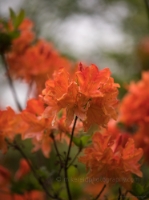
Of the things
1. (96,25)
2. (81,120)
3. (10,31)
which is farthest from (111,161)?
(96,25)

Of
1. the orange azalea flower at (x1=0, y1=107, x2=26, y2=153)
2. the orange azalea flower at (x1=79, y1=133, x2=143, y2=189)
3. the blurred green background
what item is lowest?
the orange azalea flower at (x1=79, y1=133, x2=143, y2=189)

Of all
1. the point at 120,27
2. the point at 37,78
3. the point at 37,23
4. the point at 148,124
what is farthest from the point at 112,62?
the point at 148,124

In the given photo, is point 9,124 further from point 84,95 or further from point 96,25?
point 96,25

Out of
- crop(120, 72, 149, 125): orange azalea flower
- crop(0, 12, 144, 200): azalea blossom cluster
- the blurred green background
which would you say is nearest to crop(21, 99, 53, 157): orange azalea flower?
crop(0, 12, 144, 200): azalea blossom cluster

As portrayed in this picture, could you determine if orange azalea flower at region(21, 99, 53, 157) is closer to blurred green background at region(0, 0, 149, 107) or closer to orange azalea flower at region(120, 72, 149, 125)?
orange azalea flower at region(120, 72, 149, 125)

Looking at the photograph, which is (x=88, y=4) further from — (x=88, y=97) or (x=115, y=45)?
(x=88, y=97)
